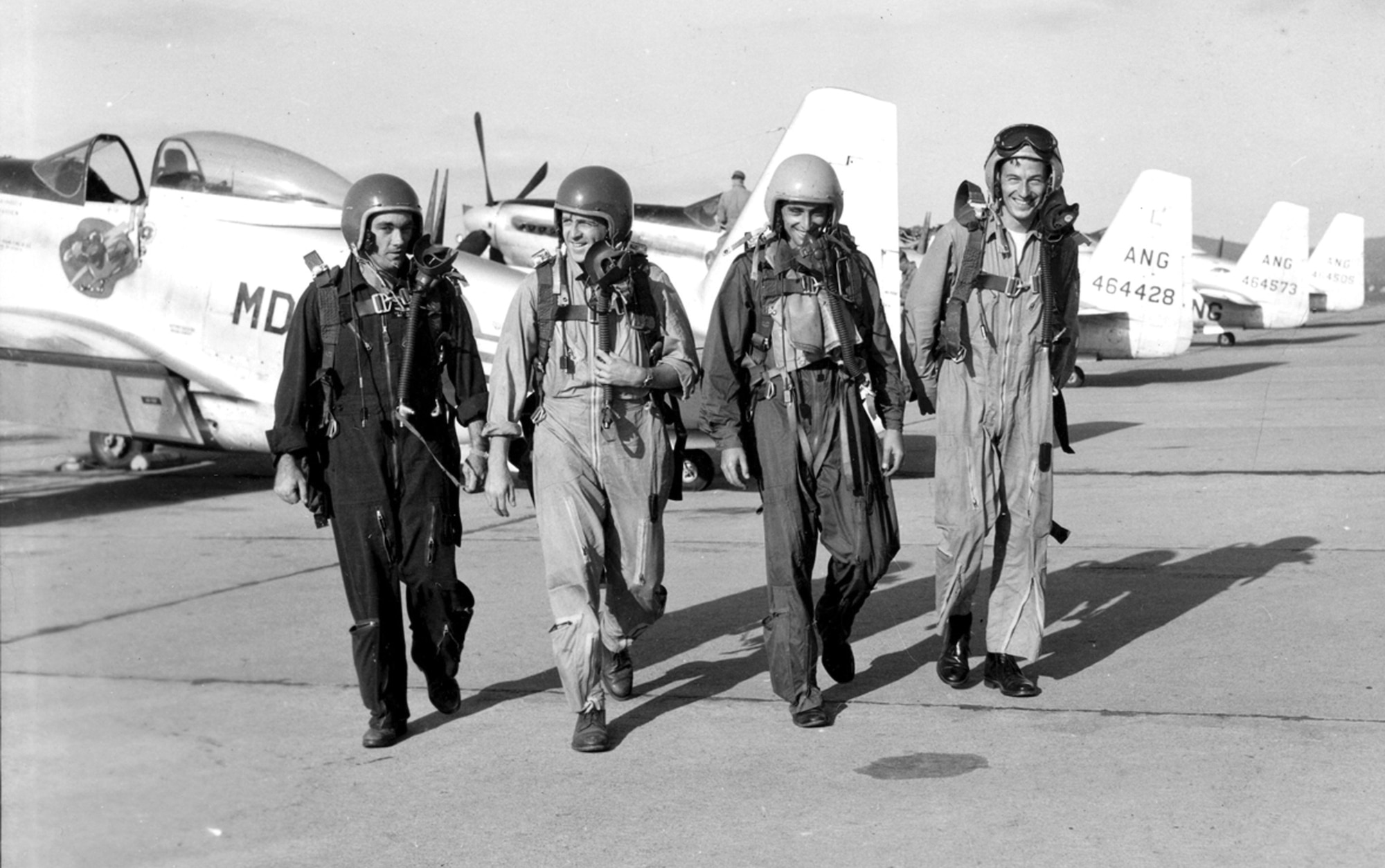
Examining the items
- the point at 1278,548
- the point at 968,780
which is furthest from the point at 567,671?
the point at 1278,548

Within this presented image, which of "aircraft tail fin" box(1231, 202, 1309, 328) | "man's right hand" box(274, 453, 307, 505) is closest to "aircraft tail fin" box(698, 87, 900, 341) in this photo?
"man's right hand" box(274, 453, 307, 505)

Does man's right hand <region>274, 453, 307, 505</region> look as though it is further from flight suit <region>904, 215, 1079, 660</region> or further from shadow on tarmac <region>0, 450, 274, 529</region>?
→ shadow on tarmac <region>0, 450, 274, 529</region>

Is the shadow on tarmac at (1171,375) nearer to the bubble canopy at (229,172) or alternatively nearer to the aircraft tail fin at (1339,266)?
the bubble canopy at (229,172)

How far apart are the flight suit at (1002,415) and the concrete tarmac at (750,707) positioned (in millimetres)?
431

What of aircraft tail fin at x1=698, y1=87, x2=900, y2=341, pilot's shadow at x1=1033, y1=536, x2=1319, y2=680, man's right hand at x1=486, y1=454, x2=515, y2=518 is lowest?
pilot's shadow at x1=1033, y1=536, x2=1319, y2=680

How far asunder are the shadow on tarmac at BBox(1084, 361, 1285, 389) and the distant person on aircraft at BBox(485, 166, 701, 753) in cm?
1957

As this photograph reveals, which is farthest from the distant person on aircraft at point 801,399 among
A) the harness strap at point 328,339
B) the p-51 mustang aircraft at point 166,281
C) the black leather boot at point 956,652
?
the p-51 mustang aircraft at point 166,281

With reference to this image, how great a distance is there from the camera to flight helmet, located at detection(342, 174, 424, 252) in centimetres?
507

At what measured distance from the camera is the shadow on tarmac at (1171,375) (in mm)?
24297

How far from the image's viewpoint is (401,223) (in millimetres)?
5102

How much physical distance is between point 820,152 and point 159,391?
571 cm

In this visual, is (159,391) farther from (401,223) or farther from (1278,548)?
(1278,548)

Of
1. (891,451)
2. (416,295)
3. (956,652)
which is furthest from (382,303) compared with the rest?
(956,652)

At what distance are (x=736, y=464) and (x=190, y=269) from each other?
7910 mm
